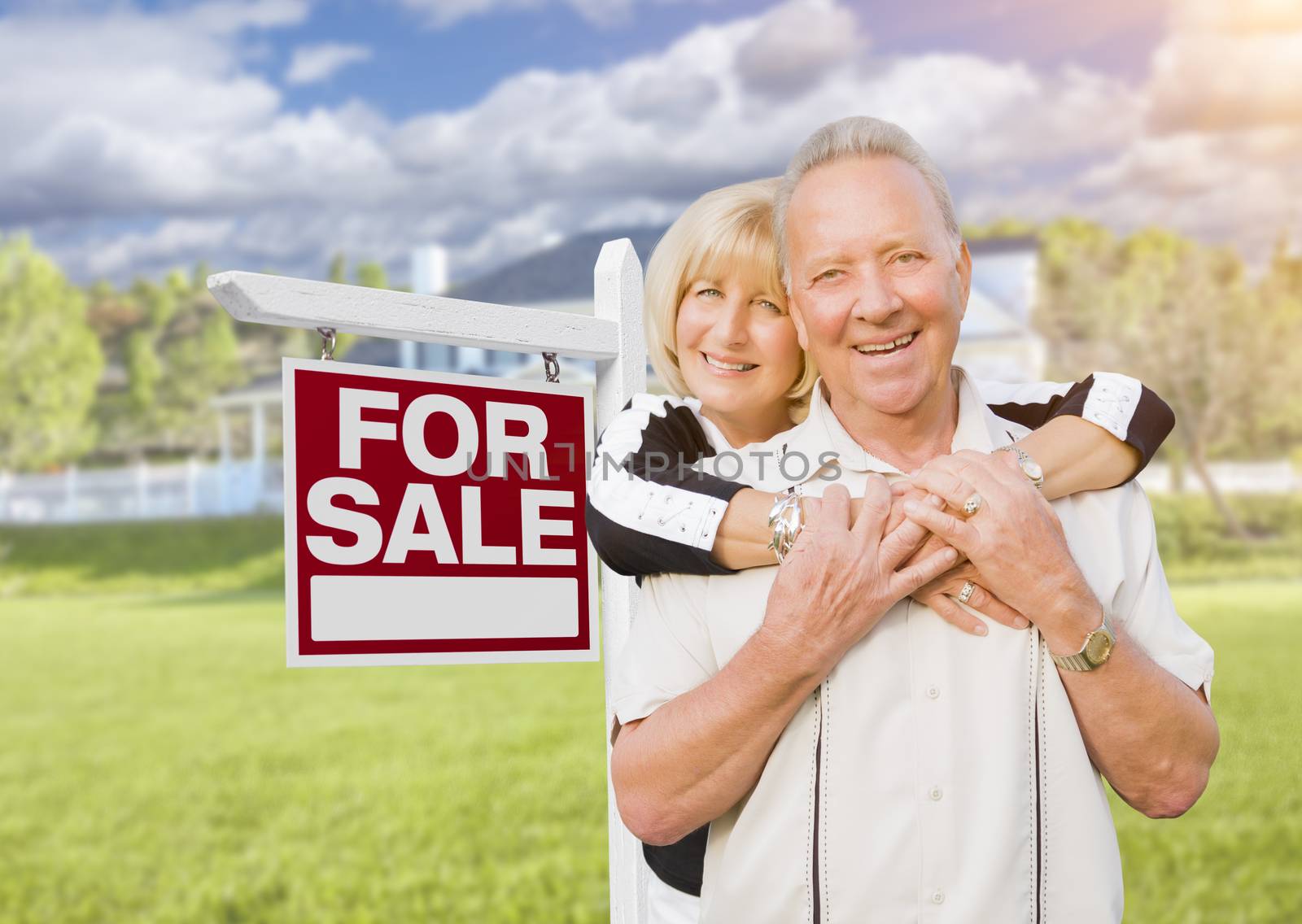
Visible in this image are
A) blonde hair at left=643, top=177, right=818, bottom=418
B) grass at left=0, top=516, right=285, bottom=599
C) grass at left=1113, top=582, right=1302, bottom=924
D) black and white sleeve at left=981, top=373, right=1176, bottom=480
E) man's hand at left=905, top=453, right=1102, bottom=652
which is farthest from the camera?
grass at left=0, top=516, right=285, bottom=599

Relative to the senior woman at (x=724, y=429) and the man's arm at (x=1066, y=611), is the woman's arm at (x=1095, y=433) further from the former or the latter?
the man's arm at (x=1066, y=611)

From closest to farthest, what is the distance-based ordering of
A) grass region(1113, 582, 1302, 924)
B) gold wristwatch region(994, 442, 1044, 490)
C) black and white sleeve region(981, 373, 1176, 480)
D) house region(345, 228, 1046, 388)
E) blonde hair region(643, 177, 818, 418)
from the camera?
gold wristwatch region(994, 442, 1044, 490)
black and white sleeve region(981, 373, 1176, 480)
blonde hair region(643, 177, 818, 418)
grass region(1113, 582, 1302, 924)
house region(345, 228, 1046, 388)

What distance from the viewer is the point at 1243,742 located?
7641mm

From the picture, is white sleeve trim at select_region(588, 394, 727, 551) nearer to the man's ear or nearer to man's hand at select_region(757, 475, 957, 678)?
man's hand at select_region(757, 475, 957, 678)

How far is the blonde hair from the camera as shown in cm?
188

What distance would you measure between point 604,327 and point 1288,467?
18.2m

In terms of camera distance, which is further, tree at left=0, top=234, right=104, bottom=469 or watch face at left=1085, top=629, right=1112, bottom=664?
tree at left=0, top=234, right=104, bottom=469

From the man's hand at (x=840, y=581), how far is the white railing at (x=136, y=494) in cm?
2159

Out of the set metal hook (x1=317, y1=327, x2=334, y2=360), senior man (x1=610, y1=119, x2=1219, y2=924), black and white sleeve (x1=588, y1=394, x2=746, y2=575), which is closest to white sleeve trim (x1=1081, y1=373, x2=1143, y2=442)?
senior man (x1=610, y1=119, x2=1219, y2=924)

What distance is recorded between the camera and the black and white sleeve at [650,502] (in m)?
1.44

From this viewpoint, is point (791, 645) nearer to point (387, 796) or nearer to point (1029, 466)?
point (1029, 466)

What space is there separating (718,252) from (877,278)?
56cm

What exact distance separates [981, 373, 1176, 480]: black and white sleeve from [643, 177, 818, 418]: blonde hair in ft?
1.17

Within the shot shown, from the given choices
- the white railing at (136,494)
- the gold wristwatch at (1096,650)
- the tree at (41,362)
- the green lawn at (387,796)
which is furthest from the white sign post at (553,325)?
the tree at (41,362)
